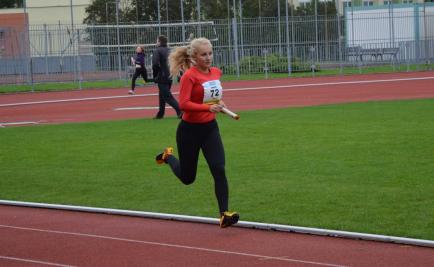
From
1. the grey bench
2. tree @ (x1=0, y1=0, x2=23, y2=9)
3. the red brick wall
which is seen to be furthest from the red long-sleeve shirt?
tree @ (x1=0, y1=0, x2=23, y2=9)

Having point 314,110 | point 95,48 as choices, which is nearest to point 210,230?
point 314,110

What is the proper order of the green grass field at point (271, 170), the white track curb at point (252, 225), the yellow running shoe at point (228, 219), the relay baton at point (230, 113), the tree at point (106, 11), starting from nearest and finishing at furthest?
the white track curb at point (252, 225) < the relay baton at point (230, 113) < the yellow running shoe at point (228, 219) < the green grass field at point (271, 170) < the tree at point (106, 11)

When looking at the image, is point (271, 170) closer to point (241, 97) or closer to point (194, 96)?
point (194, 96)

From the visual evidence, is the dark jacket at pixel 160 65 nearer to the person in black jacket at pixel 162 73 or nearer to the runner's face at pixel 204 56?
the person in black jacket at pixel 162 73

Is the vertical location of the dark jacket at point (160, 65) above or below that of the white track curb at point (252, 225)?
above

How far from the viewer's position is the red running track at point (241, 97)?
81.7 ft

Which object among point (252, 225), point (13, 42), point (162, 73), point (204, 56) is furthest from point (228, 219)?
point (13, 42)

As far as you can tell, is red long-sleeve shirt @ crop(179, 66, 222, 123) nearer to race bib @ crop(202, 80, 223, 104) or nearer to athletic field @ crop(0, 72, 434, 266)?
race bib @ crop(202, 80, 223, 104)

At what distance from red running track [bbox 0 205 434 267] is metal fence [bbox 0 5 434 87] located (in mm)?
31009

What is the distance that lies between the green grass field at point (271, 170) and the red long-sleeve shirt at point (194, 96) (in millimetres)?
1263

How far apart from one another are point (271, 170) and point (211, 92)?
3.89 metres

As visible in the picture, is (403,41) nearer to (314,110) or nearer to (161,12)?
(161,12)

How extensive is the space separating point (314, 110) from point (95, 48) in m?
22.0

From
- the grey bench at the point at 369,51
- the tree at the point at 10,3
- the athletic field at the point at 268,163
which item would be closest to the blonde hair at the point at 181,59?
the athletic field at the point at 268,163
